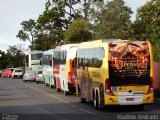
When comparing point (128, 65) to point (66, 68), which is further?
point (66, 68)

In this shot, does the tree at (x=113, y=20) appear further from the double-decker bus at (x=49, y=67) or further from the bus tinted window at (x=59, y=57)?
the bus tinted window at (x=59, y=57)

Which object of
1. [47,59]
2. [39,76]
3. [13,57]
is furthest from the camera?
[13,57]

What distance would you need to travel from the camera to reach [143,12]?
116 ft

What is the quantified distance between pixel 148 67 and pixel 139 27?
36793 millimetres

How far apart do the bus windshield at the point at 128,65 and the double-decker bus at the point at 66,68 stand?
10.9 m

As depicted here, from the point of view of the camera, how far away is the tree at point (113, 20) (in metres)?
50.4

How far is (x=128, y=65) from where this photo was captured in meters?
24.1

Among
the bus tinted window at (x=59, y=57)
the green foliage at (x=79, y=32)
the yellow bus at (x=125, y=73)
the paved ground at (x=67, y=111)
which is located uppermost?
the green foliage at (x=79, y=32)

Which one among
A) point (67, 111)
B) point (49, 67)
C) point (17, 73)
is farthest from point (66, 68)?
point (17, 73)

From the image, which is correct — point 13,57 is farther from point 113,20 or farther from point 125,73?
point 125,73

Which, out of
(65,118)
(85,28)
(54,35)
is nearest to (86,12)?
(85,28)

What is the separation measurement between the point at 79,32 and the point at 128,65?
38374 millimetres

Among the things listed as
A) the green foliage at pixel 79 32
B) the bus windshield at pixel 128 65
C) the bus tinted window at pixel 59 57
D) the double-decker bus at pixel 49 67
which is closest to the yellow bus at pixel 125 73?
the bus windshield at pixel 128 65

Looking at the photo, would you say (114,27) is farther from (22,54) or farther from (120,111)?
(22,54)
